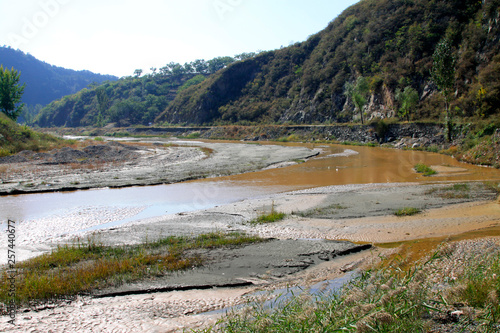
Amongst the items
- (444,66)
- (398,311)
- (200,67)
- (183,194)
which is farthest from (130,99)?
(398,311)

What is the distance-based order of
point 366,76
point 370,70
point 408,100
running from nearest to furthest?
point 408,100, point 366,76, point 370,70

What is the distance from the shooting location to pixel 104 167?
104 ft

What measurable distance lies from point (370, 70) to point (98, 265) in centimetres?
6830

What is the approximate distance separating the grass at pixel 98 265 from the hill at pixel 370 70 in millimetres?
39192

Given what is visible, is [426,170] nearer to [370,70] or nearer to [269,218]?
[269,218]

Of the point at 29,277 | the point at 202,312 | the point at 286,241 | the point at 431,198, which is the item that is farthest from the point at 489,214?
the point at 29,277

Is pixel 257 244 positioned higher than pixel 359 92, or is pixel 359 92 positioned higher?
pixel 359 92

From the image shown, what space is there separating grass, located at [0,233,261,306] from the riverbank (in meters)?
0.43

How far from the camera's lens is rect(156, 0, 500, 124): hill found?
45062 mm

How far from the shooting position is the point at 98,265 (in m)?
8.56

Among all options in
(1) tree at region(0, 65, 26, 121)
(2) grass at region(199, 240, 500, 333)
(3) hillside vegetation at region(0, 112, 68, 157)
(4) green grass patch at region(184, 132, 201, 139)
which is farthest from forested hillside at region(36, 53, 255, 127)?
(2) grass at region(199, 240, 500, 333)

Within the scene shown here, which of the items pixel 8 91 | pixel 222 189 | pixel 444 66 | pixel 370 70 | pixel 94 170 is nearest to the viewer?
pixel 222 189

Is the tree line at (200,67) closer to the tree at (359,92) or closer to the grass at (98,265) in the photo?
the tree at (359,92)

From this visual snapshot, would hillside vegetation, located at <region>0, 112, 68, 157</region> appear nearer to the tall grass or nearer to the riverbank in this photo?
the riverbank
